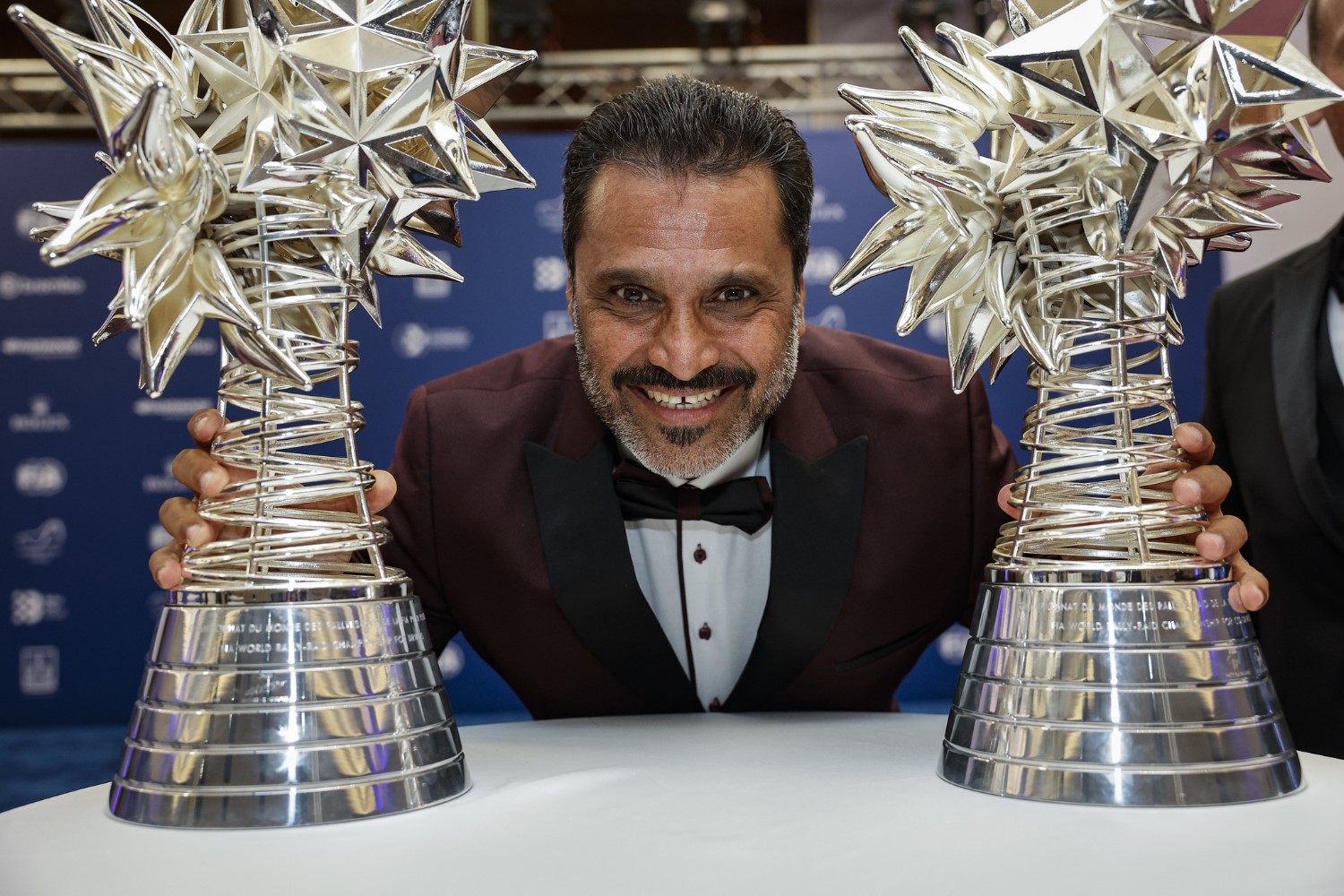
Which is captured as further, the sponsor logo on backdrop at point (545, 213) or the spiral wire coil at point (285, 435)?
the sponsor logo on backdrop at point (545, 213)

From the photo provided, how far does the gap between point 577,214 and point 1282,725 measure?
127cm

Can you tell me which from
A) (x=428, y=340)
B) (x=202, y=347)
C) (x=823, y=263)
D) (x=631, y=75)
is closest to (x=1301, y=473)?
(x=823, y=263)

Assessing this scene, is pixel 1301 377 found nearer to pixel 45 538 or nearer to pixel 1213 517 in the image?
pixel 1213 517

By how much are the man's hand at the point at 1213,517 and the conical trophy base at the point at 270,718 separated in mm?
695

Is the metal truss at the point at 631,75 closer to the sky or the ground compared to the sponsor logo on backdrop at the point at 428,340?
closer to the sky

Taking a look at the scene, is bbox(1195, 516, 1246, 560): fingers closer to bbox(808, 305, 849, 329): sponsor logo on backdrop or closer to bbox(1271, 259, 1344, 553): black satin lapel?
bbox(1271, 259, 1344, 553): black satin lapel

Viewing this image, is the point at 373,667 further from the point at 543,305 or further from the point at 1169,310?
the point at 543,305

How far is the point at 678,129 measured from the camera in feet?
5.96

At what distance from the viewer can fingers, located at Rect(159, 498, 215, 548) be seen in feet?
4.08

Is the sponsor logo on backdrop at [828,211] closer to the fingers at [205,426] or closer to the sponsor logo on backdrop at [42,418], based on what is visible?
the sponsor logo on backdrop at [42,418]

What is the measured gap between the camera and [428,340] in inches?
201

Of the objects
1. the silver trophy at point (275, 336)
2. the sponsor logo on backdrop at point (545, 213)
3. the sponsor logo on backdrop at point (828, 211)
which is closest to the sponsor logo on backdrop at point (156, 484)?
the sponsor logo on backdrop at point (545, 213)

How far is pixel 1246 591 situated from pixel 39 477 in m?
5.15

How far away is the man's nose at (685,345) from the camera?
174 cm
